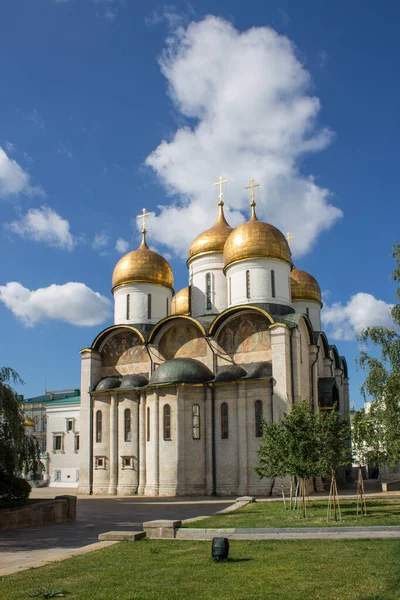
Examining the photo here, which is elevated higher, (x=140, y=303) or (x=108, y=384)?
(x=140, y=303)

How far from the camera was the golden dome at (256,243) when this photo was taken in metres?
28.4

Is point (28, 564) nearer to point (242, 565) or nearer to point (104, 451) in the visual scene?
point (242, 565)

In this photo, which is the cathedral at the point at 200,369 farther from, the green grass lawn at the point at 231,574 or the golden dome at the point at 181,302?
the green grass lawn at the point at 231,574

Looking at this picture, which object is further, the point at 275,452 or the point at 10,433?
the point at 275,452

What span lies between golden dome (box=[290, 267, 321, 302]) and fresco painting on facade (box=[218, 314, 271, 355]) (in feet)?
29.8

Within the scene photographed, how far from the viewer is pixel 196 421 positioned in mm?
25672

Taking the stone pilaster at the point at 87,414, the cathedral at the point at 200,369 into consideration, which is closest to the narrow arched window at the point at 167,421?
the cathedral at the point at 200,369

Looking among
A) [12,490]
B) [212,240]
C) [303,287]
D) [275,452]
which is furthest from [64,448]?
[275,452]

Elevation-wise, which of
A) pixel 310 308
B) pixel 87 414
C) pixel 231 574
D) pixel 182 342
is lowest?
pixel 231 574

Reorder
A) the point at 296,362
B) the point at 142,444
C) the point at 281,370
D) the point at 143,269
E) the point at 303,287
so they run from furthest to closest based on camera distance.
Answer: the point at 303,287 < the point at 143,269 < the point at 142,444 < the point at 296,362 < the point at 281,370

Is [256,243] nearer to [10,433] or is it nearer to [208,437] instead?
[208,437]

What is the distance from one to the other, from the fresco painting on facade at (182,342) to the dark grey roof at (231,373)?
1856mm

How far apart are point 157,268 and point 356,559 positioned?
24.5 m

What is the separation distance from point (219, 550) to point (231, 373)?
17.1m
